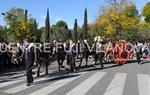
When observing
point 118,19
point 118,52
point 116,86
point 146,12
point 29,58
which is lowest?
point 116,86

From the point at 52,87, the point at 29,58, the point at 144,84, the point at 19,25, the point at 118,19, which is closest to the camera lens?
the point at 52,87

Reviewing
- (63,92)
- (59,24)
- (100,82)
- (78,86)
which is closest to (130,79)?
(100,82)

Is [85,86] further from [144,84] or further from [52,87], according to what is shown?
[144,84]

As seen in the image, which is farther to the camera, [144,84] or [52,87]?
[144,84]

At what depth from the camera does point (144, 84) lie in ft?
45.9

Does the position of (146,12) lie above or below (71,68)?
above

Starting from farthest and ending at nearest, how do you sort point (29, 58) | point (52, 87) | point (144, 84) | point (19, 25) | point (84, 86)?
point (19, 25), point (29, 58), point (144, 84), point (84, 86), point (52, 87)

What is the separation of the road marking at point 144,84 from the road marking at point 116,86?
648 millimetres

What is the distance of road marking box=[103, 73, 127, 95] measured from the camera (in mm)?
12139

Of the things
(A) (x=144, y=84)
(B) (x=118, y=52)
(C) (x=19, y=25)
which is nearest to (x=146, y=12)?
(C) (x=19, y=25)

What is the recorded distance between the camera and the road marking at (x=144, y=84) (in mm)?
12141

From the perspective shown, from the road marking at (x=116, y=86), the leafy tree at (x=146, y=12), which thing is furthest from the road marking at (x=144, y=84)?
the leafy tree at (x=146, y=12)

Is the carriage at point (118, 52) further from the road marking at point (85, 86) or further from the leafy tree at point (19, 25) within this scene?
the leafy tree at point (19, 25)

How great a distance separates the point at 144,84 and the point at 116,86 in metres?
1.24
